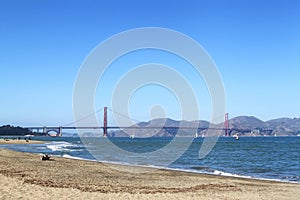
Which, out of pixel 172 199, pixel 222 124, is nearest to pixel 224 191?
pixel 172 199

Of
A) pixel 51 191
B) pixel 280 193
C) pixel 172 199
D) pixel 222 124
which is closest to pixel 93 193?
pixel 51 191

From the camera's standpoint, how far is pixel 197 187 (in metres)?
16.6

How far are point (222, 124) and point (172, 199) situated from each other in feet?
569

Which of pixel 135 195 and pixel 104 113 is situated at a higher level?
pixel 104 113

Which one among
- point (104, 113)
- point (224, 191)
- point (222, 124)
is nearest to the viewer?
point (224, 191)

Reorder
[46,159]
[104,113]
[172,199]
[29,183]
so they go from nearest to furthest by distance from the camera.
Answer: [172,199], [29,183], [46,159], [104,113]

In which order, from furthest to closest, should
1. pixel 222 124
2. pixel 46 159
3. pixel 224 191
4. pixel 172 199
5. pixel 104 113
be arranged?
pixel 222 124 → pixel 104 113 → pixel 46 159 → pixel 224 191 → pixel 172 199

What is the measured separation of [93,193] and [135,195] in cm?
138

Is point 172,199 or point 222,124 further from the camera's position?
point 222,124

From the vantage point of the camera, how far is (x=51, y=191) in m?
13.0

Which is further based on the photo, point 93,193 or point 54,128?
point 54,128

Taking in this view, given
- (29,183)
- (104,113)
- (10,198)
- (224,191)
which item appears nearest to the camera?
(10,198)

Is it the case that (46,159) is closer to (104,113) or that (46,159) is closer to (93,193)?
(93,193)

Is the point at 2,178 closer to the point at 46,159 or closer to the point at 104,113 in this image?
the point at 46,159
